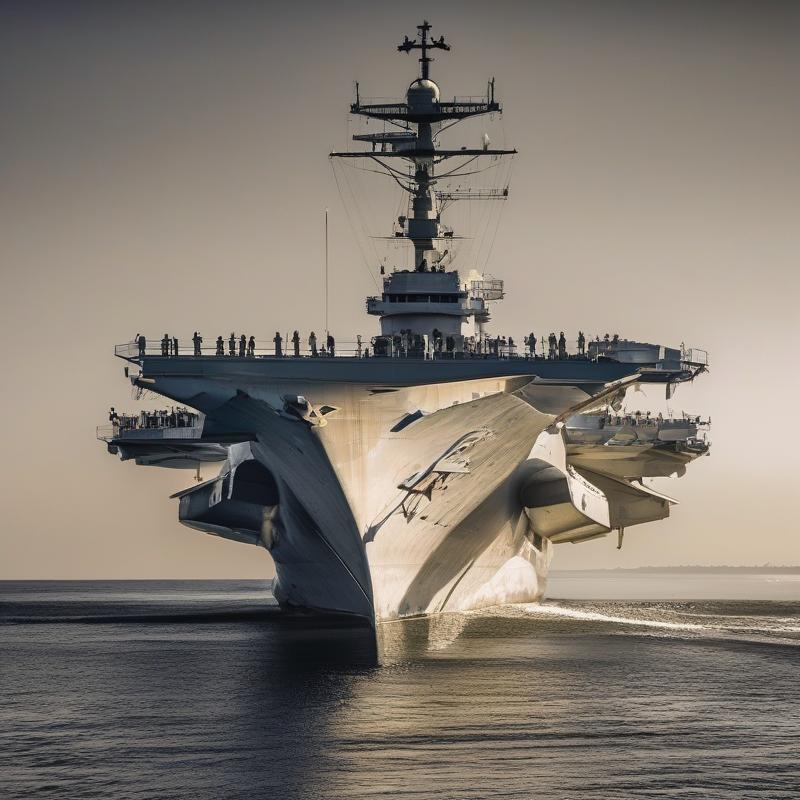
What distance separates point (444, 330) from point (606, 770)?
68.9 feet

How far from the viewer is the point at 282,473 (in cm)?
2686

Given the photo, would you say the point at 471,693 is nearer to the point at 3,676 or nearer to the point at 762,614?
the point at 3,676

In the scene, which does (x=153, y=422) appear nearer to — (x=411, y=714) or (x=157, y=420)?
(x=157, y=420)

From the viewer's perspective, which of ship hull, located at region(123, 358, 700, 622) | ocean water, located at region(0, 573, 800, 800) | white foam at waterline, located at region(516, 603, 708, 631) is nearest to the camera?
ocean water, located at region(0, 573, 800, 800)

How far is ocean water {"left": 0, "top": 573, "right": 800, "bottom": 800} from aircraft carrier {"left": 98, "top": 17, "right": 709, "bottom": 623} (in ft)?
4.95

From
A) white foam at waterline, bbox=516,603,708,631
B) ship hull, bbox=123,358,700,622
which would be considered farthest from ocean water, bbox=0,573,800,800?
white foam at waterline, bbox=516,603,708,631

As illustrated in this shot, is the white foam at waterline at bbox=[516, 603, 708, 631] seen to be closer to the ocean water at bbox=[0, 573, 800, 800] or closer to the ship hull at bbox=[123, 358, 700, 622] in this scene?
the ocean water at bbox=[0, 573, 800, 800]

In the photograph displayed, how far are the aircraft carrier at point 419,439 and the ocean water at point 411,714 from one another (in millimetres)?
1510

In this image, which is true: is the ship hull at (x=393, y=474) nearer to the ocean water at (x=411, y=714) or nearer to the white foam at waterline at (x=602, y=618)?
the ocean water at (x=411, y=714)

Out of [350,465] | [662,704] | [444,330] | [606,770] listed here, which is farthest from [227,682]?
[444,330]

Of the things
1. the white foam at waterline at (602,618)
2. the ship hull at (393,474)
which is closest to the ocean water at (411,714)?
the ship hull at (393,474)

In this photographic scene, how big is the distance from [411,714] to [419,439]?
646 centimetres

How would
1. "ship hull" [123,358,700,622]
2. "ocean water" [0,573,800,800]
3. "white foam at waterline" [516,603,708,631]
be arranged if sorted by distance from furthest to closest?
"white foam at waterline" [516,603,708,631], "ship hull" [123,358,700,622], "ocean water" [0,573,800,800]

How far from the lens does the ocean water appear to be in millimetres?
15047
